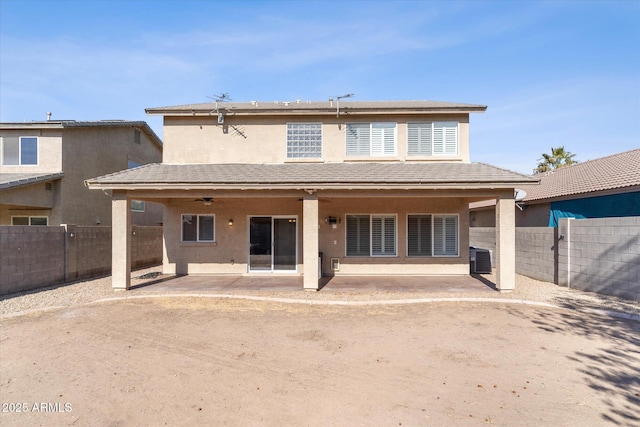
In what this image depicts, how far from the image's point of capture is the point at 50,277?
36.7 ft

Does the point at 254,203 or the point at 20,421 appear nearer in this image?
the point at 20,421

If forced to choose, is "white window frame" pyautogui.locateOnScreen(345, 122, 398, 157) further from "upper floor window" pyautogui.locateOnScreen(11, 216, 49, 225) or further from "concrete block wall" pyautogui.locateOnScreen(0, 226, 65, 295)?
"upper floor window" pyautogui.locateOnScreen(11, 216, 49, 225)

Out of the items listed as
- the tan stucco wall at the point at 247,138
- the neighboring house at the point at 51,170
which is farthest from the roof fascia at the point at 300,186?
the neighboring house at the point at 51,170

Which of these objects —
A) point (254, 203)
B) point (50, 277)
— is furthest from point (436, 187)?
point (50, 277)

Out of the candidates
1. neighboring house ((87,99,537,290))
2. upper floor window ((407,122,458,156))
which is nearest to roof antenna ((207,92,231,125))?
neighboring house ((87,99,537,290))

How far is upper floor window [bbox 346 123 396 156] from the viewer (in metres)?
13.3

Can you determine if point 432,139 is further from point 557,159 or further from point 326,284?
point 557,159

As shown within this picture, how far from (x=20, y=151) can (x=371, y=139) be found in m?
16.6

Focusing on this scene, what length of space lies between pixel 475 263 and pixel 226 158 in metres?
11.3

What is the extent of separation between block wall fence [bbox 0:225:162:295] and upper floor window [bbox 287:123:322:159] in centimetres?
818

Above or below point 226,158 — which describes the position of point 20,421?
below

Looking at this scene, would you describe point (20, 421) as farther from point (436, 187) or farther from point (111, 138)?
point (111, 138)

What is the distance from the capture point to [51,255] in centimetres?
1118

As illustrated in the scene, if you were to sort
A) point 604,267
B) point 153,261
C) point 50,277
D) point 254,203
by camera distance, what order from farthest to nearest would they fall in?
1. point 153,261
2. point 254,203
3. point 50,277
4. point 604,267
